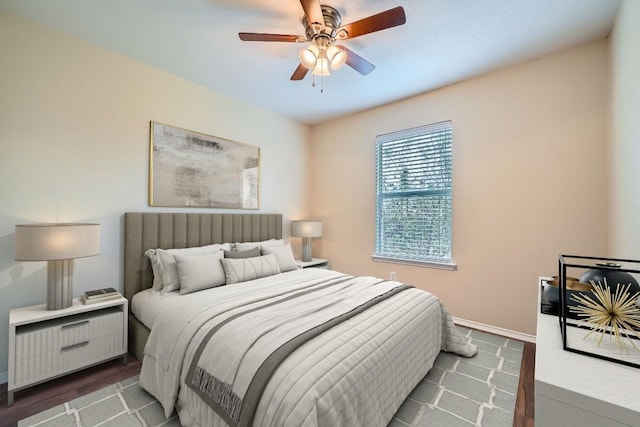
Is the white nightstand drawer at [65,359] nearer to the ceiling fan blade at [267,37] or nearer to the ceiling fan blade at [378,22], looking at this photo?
the ceiling fan blade at [267,37]

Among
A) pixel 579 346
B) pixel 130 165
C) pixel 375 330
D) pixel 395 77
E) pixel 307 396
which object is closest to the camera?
pixel 579 346

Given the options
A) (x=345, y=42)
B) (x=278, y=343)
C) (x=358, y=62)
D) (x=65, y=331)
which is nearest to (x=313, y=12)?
(x=358, y=62)

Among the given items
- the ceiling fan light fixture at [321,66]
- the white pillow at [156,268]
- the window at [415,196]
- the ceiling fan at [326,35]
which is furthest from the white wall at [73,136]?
the window at [415,196]

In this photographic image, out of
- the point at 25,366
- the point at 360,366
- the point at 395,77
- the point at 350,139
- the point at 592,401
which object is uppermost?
the point at 395,77

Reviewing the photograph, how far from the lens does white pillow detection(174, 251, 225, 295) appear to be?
238 centimetres

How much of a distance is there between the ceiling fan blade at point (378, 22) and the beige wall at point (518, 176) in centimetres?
172

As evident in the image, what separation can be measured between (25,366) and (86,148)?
66.7 inches

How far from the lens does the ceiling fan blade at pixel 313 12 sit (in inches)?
63.8

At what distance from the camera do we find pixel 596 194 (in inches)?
92.2

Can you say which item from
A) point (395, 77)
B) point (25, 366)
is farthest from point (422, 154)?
point (25, 366)

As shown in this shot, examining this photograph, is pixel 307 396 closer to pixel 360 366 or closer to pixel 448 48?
pixel 360 366

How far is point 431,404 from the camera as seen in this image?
70.9 inches

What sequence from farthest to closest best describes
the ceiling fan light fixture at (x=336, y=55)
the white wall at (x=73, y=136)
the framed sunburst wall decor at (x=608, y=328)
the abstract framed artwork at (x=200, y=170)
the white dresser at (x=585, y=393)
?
the abstract framed artwork at (x=200, y=170) → the white wall at (x=73, y=136) → the ceiling fan light fixture at (x=336, y=55) → the framed sunburst wall decor at (x=608, y=328) → the white dresser at (x=585, y=393)

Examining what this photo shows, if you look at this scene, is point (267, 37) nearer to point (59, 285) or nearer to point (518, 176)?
point (59, 285)
